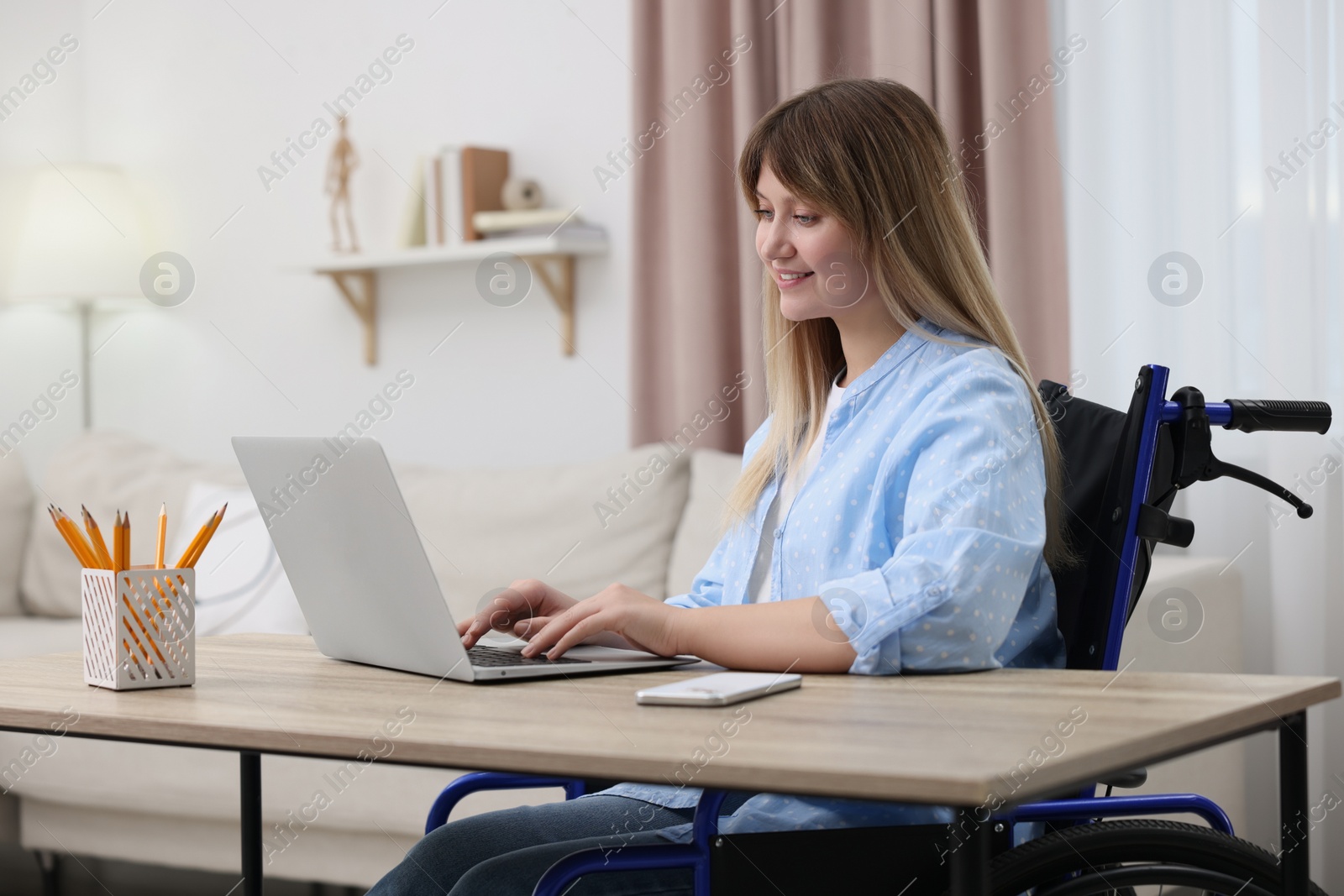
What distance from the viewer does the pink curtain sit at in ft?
8.42

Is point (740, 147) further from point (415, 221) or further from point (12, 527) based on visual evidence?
point (12, 527)

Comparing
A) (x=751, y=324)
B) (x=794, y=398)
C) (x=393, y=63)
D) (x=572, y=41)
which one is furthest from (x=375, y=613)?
(x=393, y=63)

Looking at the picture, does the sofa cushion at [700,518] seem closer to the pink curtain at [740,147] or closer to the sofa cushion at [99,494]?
the pink curtain at [740,147]

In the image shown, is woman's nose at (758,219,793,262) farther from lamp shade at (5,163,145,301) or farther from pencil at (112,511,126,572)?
lamp shade at (5,163,145,301)

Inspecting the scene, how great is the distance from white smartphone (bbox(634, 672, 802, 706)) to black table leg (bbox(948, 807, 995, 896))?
0.20m

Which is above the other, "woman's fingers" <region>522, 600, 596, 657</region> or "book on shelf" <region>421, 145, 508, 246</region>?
"book on shelf" <region>421, 145, 508, 246</region>

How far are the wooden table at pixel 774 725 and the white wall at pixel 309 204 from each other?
7.17ft

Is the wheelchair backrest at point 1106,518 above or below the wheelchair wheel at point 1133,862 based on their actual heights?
above

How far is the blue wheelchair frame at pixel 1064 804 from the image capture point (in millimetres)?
963

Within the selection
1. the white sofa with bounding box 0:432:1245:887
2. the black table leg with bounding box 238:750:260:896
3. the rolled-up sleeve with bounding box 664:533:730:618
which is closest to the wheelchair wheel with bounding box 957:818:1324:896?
the rolled-up sleeve with bounding box 664:533:730:618

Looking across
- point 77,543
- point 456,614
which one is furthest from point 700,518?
point 77,543

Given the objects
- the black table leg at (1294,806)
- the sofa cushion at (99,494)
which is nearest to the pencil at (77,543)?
the black table leg at (1294,806)

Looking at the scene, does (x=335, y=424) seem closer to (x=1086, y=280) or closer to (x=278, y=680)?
(x=1086, y=280)

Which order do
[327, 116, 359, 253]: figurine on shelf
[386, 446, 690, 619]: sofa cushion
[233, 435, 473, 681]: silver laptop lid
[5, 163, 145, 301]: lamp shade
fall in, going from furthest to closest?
[5, 163, 145, 301]: lamp shade → [327, 116, 359, 253]: figurine on shelf → [386, 446, 690, 619]: sofa cushion → [233, 435, 473, 681]: silver laptop lid
